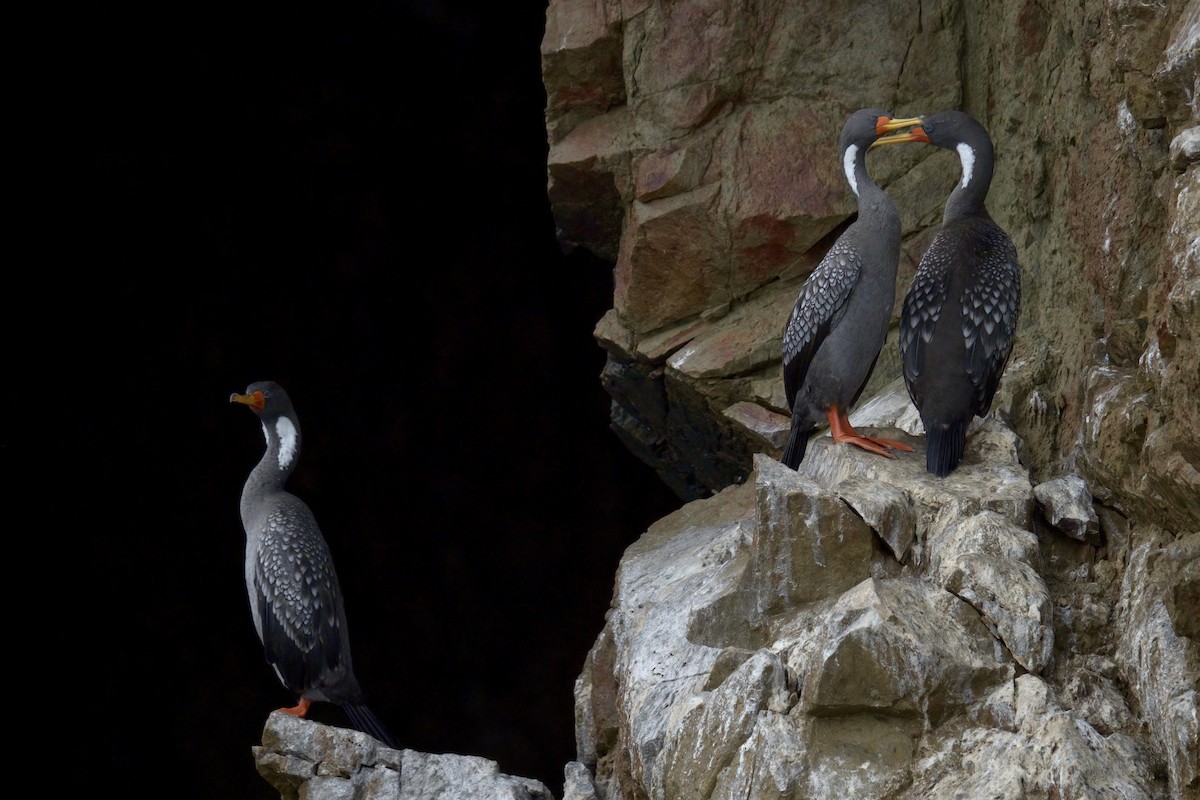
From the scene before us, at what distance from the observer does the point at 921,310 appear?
520 centimetres

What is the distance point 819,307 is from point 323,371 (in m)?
8.21

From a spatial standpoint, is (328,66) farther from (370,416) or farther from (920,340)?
(920,340)

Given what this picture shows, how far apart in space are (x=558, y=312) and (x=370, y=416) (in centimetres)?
207

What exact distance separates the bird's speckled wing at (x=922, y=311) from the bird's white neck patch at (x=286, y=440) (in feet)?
12.3

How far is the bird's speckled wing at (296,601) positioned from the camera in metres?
6.83

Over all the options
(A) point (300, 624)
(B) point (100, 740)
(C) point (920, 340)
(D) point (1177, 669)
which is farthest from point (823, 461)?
(B) point (100, 740)

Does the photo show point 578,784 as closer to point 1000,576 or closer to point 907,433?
point 907,433

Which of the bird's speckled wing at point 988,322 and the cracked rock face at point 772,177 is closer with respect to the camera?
the bird's speckled wing at point 988,322

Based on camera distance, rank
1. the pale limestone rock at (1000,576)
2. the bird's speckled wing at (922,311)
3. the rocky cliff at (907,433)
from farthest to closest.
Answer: the bird's speckled wing at (922,311), the pale limestone rock at (1000,576), the rocky cliff at (907,433)

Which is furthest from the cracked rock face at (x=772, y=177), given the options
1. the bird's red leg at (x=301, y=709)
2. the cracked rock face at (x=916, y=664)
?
the bird's red leg at (x=301, y=709)

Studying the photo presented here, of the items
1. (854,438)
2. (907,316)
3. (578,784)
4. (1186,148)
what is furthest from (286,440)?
(1186,148)

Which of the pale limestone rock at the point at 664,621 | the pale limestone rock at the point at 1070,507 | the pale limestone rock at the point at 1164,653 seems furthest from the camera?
the pale limestone rock at the point at 664,621

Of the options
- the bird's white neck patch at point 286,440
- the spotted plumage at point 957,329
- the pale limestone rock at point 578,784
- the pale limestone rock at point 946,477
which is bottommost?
the pale limestone rock at point 578,784

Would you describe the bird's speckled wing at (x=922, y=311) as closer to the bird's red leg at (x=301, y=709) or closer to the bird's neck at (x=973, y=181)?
the bird's neck at (x=973, y=181)
